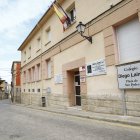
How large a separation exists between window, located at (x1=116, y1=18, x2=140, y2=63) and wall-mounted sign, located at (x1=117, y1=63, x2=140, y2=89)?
440 millimetres

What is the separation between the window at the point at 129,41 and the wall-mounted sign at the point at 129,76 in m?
0.44

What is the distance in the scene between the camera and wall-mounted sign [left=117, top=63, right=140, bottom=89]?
8141mm

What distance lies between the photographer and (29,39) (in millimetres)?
23203

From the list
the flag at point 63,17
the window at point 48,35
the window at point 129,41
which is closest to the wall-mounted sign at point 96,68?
the window at point 129,41

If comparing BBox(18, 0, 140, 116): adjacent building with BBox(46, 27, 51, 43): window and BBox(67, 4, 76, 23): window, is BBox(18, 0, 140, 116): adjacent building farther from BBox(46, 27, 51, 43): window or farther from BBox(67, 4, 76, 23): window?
BBox(46, 27, 51, 43): window

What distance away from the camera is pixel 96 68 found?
34.3 ft

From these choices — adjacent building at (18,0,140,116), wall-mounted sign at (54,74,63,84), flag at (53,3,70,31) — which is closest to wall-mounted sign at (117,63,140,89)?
adjacent building at (18,0,140,116)

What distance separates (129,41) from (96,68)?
217 centimetres

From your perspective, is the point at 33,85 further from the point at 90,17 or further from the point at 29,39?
the point at 90,17

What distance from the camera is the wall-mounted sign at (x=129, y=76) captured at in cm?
814

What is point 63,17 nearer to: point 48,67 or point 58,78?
point 58,78

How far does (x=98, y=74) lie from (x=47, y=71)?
800 cm

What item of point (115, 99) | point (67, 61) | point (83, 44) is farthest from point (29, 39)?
point (115, 99)

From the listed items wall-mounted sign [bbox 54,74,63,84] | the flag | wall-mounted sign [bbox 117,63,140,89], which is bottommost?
wall-mounted sign [bbox 117,63,140,89]
